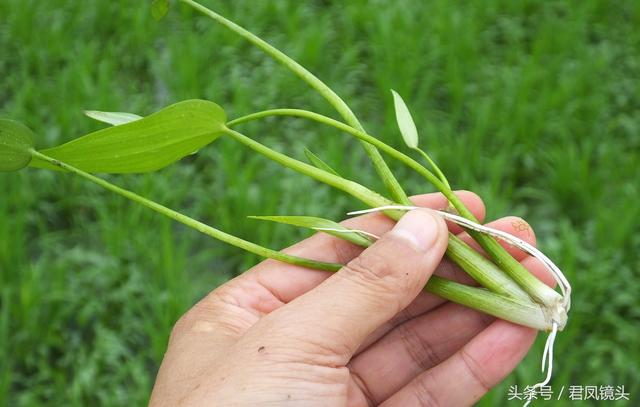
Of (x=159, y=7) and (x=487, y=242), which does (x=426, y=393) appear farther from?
(x=159, y=7)

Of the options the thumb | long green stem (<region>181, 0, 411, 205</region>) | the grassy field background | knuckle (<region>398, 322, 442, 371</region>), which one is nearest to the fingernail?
the thumb

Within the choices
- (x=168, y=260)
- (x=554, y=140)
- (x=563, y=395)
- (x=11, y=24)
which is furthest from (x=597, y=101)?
(x=11, y=24)

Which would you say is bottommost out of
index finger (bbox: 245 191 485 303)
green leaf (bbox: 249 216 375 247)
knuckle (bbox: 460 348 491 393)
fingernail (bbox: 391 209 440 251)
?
knuckle (bbox: 460 348 491 393)

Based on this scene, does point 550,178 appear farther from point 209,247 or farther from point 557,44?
point 209,247

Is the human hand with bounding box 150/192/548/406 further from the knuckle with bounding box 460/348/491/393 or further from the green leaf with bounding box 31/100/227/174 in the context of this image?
the green leaf with bounding box 31/100/227/174

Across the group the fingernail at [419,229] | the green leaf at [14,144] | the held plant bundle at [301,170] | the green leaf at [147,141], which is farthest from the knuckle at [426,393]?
the green leaf at [14,144]

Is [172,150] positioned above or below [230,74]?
above

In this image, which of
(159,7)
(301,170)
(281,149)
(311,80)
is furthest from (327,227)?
(281,149)
